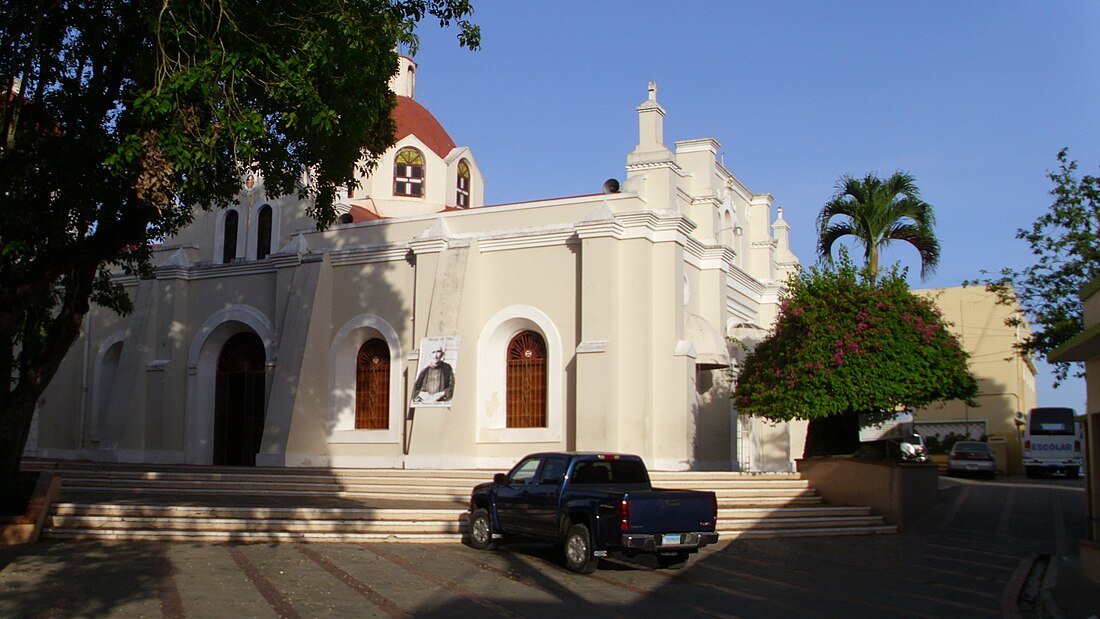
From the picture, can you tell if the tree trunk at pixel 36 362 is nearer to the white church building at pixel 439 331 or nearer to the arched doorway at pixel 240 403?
the white church building at pixel 439 331

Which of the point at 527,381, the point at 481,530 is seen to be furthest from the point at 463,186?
the point at 481,530

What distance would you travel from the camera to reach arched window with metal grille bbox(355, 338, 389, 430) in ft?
84.7

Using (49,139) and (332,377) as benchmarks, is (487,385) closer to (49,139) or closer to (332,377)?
(332,377)

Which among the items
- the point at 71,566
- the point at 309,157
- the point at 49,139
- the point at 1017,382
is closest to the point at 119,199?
the point at 49,139

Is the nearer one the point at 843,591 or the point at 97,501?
the point at 843,591

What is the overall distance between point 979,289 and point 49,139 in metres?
47.1

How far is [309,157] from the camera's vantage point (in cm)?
1509

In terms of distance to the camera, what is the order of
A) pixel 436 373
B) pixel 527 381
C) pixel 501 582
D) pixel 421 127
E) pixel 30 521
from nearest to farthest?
pixel 501 582, pixel 30 521, pixel 436 373, pixel 527 381, pixel 421 127

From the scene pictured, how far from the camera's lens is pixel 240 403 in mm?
27625

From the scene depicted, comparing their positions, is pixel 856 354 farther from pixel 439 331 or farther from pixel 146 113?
pixel 146 113

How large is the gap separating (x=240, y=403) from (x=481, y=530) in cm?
1504

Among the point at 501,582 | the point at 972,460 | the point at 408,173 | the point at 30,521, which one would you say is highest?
the point at 408,173

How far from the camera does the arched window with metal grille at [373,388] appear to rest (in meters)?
25.8

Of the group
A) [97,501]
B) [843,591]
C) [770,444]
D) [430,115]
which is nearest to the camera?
[843,591]
